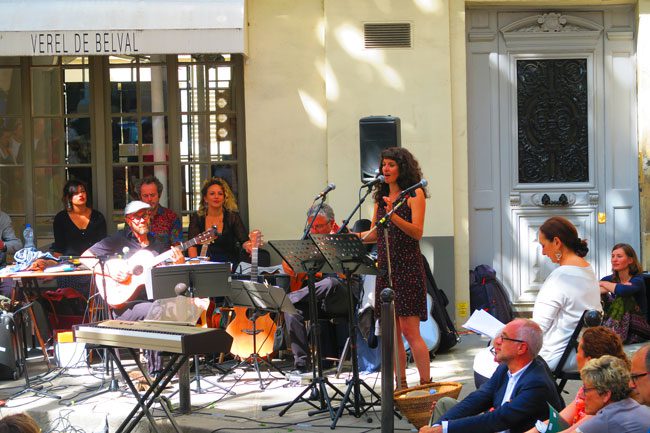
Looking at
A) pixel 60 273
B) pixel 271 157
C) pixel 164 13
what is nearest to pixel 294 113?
pixel 271 157

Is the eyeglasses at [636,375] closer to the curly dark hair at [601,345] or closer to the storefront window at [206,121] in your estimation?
the curly dark hair at [601,345]

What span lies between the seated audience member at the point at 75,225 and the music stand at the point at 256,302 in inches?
80.7

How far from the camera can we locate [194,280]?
27.3 feet

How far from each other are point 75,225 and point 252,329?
8.11 ft

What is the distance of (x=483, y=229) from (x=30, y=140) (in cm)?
484

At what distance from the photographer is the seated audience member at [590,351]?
527 cm

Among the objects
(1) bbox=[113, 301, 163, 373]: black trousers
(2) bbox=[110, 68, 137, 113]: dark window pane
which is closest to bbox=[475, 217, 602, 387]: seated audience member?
(1) bbox=[113, 301, 163, 373]: black trousers

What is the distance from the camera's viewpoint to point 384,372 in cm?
632

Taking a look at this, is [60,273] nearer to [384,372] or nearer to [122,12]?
[122,12]

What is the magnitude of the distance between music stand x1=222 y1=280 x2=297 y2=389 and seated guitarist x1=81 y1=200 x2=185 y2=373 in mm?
666

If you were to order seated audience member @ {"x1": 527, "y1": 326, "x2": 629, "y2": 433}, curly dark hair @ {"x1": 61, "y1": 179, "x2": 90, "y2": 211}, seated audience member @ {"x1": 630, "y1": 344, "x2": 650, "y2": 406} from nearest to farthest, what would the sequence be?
seated audience member @ {"x1": 630, "y1": 344, "x2": 650, "y2": 406}
seated audience member @ {"x1": 527, "y1": 326, "x2": 629, "y2": 433}
curly dark hair @ {"x1": 61, "y1": 179, "x2": 90, "y2": 211}

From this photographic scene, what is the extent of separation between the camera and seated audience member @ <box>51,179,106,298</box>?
10.3 m

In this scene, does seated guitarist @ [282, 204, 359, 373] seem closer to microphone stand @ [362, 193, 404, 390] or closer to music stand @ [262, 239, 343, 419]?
microphone stand @ [362, 193, 404, 390]

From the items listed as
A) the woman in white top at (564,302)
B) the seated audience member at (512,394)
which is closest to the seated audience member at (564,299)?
the woman in white top at (564,302)
